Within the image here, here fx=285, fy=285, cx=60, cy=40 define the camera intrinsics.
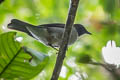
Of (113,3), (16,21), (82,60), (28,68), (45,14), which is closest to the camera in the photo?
(82,60)

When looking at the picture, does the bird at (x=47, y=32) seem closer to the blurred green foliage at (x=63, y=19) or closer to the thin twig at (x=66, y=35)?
the blurred green foliage at (x=63, y=19)

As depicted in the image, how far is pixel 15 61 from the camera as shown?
4.83 feet

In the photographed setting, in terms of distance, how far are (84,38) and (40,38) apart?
2.92ft

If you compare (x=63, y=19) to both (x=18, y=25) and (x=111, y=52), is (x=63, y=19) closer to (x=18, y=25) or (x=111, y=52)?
(x=111, y=52)

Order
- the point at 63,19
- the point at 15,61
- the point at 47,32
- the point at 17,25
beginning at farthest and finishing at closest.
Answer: the point at 63,19
the point at 47,32
the point at 17,25
the point at 15,61

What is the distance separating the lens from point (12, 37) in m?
1.40

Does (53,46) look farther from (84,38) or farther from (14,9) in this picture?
(84,38)

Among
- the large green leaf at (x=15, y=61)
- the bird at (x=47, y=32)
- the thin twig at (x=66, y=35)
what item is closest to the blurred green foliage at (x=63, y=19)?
the bird at (x=47, y=32)

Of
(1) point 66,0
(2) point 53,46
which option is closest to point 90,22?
(1) point 66,0

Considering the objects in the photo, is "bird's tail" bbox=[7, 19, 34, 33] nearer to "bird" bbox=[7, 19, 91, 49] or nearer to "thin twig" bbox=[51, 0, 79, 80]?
"bird" bbox=[7, 19, 91, 49]

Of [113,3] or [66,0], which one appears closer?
[113,3]

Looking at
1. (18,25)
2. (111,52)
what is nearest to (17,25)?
(18,25)

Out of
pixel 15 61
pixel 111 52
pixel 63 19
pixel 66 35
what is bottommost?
pixel 111 52

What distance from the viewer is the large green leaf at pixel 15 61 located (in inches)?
55.0
